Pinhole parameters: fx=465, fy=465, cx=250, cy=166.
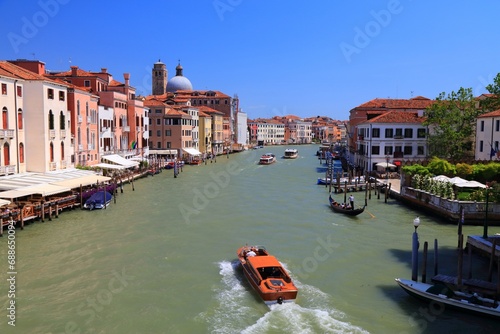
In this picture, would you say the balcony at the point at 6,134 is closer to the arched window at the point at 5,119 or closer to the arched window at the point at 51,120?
the arched window at the point at 5,119

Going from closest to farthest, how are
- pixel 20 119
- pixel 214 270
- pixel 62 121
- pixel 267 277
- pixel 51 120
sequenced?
pixel 267 277 → pixel 214 270 → pixel 20 119 → pixel 51 120 → pixel 62 121

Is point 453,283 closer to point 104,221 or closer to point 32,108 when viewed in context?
point 104,221

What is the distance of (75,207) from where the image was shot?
884 inches

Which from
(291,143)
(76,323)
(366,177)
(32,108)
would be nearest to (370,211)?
(366,177)

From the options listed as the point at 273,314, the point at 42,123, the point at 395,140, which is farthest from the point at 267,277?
the point at 395,140

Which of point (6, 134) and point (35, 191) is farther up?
point (6, 134)

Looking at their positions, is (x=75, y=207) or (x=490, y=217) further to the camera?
(x=75, y=207)

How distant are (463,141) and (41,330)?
104 feet

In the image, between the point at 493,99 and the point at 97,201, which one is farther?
the point at 493,99

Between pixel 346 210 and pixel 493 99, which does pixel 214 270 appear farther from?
pixel 493 99

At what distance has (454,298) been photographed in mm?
10289

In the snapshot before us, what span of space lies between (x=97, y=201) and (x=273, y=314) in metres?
14.4

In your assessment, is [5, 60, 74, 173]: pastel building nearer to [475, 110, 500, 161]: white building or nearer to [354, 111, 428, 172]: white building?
[354, 111, 428, 172]: white building

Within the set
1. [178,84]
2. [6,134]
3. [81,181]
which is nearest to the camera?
[6,134]
